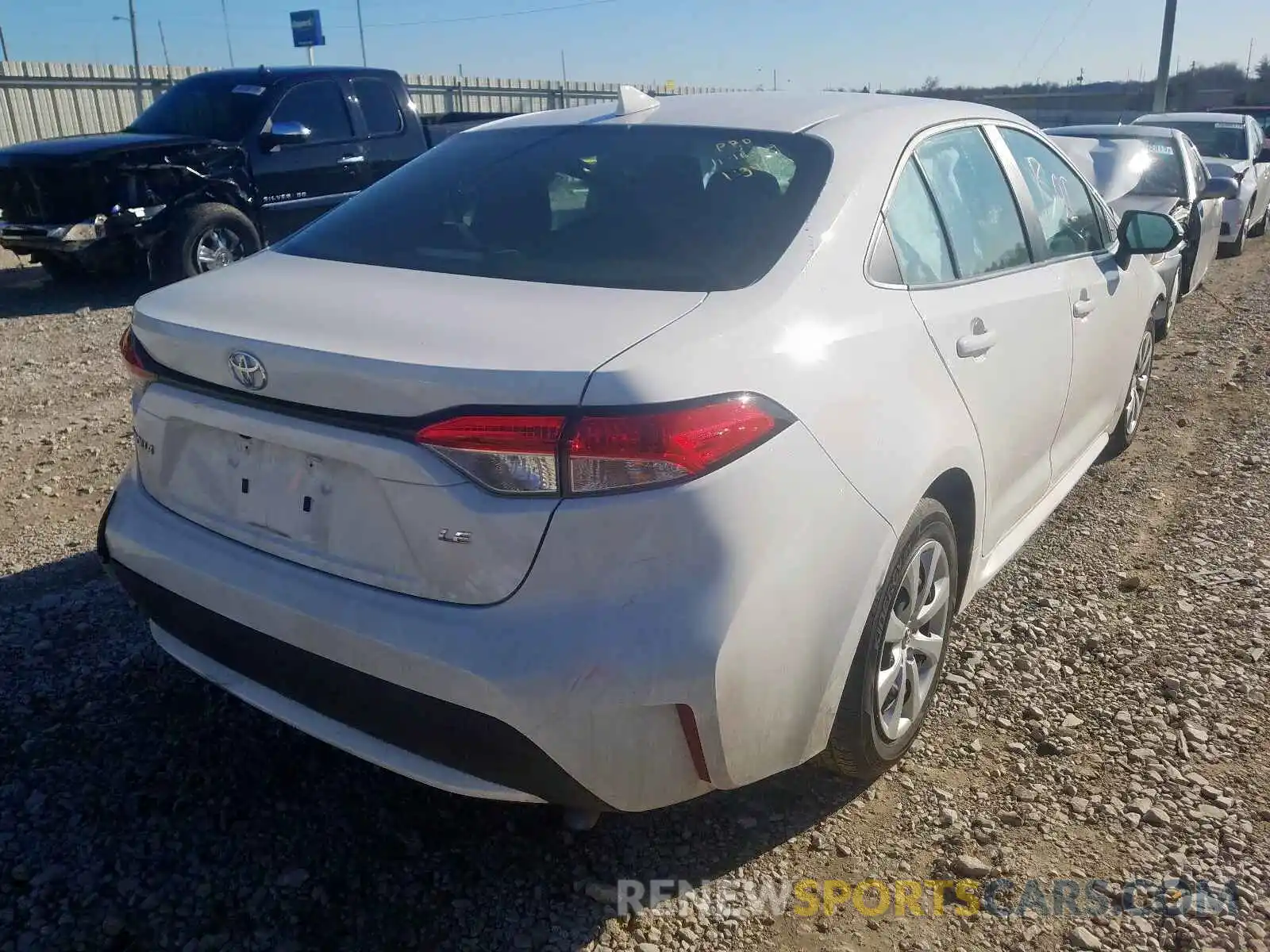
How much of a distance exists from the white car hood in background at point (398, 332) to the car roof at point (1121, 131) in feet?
26.8

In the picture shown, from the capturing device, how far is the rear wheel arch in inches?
104

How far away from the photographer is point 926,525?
8.28 feet

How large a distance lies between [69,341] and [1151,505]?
6.95 m

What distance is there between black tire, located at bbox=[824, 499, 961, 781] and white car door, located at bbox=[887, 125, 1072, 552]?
0.83 ft

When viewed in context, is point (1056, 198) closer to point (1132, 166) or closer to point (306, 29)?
point (1132, 166)

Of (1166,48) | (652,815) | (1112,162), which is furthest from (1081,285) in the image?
(1166,48)

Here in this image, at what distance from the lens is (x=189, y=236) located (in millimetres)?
8328

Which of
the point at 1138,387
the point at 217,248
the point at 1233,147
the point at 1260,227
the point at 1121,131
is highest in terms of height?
the point at 1121,131

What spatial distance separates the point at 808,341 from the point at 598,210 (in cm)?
77

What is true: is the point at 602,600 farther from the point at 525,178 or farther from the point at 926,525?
the point at 525,178

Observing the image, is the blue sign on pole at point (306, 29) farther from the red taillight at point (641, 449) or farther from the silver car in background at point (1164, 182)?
the red taillight at point (641, 449)

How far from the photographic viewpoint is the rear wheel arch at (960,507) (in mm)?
2635

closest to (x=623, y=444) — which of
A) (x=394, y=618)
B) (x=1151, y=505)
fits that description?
(x=394, y=618)

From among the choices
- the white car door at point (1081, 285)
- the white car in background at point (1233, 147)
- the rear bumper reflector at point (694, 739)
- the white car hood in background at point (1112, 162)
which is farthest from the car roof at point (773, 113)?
the white car in background at point (1233, 147)
